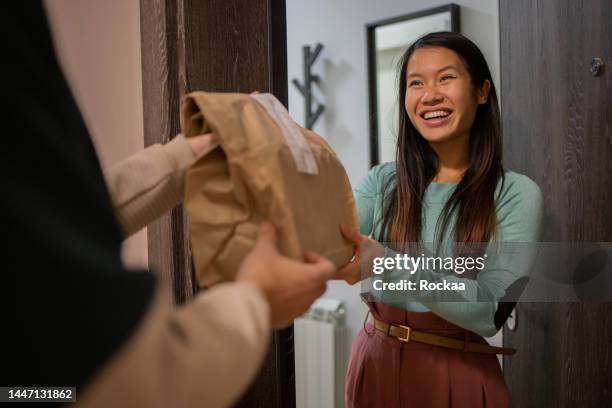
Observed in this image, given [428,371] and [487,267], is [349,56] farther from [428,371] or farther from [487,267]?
[428,371]

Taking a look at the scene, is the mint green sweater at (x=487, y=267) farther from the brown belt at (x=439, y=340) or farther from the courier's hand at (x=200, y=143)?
the courier's hand at (x=200, y=143)

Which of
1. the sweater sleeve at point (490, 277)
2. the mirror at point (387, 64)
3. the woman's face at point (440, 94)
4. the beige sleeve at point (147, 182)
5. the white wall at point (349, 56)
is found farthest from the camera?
the mirror at point (387, 64)

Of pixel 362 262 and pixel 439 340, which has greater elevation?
pixel 362 262

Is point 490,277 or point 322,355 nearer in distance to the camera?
point 490,277

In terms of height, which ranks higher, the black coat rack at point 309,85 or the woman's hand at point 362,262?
the black coat rack at point 309,85

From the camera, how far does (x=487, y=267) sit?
96cm

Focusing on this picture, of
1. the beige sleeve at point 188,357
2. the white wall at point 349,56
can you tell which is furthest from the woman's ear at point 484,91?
the beige sleeve at point 188,357

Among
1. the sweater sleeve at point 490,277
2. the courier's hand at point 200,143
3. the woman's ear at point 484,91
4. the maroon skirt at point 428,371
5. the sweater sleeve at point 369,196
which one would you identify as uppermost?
the woman's ear at point 484,91

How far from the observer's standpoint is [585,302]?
1.19 meters

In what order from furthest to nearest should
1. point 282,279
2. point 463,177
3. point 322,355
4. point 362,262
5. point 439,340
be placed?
point 322,355 < point 463,177 < point 439,340 < point 362,262 < point 282,279

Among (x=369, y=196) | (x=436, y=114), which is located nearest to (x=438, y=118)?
(x=436, y=114)

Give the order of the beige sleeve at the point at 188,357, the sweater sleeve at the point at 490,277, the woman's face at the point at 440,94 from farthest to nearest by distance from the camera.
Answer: the woman's face at the point at 440,94 → the sweater sleeve at the point at 490,277 → the beige sleeve at the point at 188,357

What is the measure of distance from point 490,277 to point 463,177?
220 millimetres

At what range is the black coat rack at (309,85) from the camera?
1.58 m
